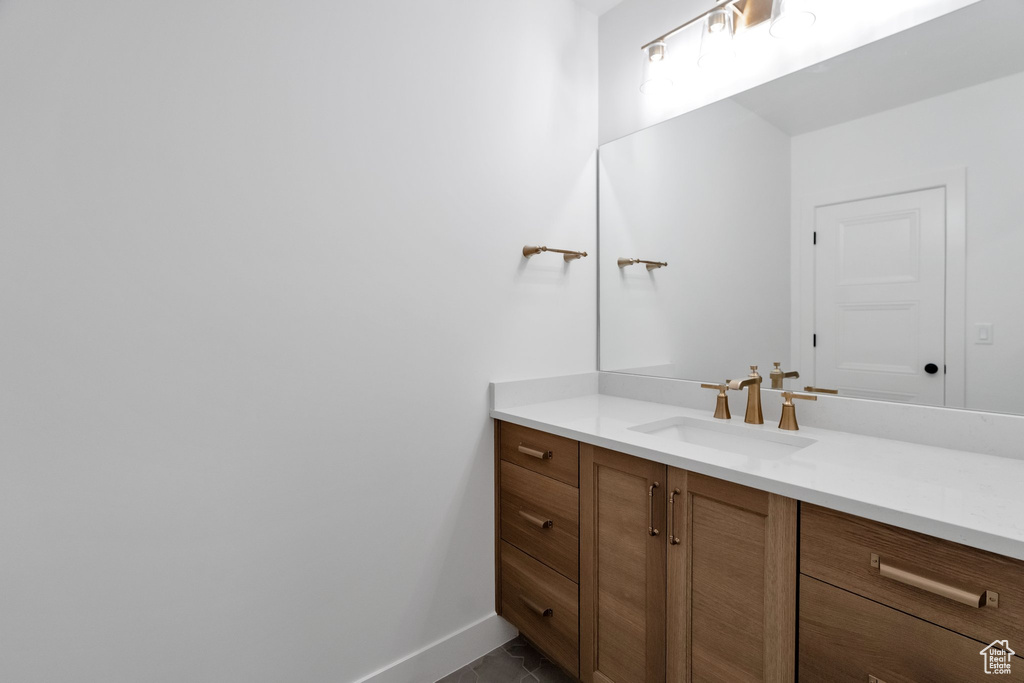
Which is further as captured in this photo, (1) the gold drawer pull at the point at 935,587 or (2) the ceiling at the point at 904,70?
(2) the ceiling at the point at 904,70

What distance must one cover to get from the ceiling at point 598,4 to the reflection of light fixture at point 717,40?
1.64 ft

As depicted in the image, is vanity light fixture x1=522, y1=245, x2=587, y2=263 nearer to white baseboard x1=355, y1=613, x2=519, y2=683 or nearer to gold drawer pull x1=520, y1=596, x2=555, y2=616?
gold drawer pull x1=520, y1=596, x2=555, y2=616

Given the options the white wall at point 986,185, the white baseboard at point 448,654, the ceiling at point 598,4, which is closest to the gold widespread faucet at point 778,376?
the white wall at point 986,185

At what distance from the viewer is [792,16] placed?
149 centimetres

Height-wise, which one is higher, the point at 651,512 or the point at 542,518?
the point at 651,512

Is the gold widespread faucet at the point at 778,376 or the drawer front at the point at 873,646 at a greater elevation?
the gold widespread faucet at the point at 778,376

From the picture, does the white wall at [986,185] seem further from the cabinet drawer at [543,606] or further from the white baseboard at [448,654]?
the white baseboard at [448,654]

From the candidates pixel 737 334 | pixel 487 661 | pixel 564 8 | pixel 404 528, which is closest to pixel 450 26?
pixel 564 8

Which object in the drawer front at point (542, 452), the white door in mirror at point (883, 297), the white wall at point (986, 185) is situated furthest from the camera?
the drawer front at point (542, 452)

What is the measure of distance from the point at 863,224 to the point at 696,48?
0.93 meters

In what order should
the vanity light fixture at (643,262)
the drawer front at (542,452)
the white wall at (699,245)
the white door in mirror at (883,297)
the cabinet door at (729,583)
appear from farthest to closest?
the vanity light fixture at (643,262), the white wall at (699,245), the drawer front at (542,452), the white door in mirror at (883,297), the cabinet door at (729,583)

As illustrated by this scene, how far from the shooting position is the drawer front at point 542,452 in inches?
57.4

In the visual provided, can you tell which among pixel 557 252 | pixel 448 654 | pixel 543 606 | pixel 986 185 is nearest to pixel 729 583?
pixel 543 606

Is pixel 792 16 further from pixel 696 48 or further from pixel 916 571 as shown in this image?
pixel 916 571
